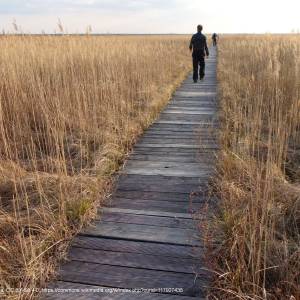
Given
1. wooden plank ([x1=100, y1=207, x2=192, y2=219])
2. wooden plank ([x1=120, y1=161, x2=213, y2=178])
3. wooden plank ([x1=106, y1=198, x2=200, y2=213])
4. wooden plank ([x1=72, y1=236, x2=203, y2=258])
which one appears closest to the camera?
wooden plank ([x1=72, y1=236, x2=203, y2=258])

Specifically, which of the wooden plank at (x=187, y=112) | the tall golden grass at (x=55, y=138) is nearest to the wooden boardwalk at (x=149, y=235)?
the tall golden grass at (x=55, y=138)

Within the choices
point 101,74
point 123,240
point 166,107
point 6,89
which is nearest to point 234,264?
point 123,240

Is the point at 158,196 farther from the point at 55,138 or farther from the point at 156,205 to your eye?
the point at 55,138

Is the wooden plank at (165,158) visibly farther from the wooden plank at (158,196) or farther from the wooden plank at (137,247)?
the wooden plank at (137,247)

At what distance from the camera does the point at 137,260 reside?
2.49m

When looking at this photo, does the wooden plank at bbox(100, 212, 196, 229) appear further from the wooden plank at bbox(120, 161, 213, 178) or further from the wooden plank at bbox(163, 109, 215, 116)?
the wooden plank at bbox(163, 109, 215, 116)

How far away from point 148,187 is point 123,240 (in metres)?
1.03

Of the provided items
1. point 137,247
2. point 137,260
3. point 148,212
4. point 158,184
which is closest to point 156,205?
point 148,212

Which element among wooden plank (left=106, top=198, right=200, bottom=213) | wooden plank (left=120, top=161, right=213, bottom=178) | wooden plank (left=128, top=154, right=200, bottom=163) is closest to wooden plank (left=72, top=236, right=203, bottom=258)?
wooden plank (left=106, top=198, right=200, bottom=213)

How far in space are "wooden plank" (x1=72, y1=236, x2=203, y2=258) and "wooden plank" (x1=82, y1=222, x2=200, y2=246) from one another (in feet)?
0.18

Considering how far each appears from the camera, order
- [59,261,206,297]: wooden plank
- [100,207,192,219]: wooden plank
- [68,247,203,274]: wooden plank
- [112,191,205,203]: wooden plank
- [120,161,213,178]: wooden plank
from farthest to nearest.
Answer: [120,161,213,178]: wooden plank → [112,191,205,203]: wooden plank → [100,207,192,219]: wooden plank → [68,247,203,274]: wooden plank → [59,261,206,297]: wooden plank

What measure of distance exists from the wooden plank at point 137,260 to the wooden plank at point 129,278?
4 centimetres

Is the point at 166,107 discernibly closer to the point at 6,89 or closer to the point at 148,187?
the point at 6,89

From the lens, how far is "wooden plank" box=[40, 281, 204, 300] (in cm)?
215
